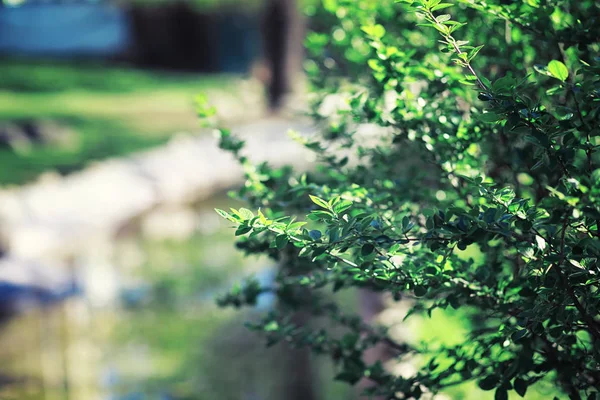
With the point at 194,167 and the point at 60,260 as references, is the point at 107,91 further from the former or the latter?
the point at 60,260

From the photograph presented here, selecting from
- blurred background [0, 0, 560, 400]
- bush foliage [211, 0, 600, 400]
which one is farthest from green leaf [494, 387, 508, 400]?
blurred background [0, 0, 560, 400]

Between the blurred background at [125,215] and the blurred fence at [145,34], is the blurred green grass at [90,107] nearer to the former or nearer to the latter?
the blurred background at [125,215]

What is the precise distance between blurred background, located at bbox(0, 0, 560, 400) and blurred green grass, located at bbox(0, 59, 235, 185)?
42mm

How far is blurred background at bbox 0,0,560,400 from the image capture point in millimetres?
5879

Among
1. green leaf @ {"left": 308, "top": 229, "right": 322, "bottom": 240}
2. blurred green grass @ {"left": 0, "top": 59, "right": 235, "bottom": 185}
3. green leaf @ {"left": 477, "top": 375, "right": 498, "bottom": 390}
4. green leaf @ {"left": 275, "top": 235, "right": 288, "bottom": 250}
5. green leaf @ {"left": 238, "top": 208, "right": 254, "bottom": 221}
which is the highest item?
green leaf @ {"left": 238, "top": 208, "right": 254, "bottom": 221}

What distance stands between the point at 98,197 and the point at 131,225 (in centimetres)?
53

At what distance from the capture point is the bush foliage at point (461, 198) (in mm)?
1765

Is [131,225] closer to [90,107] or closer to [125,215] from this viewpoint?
[125,215]

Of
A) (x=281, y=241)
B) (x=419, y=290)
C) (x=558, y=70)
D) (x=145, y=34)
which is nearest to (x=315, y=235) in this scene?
(x=281, y=241)

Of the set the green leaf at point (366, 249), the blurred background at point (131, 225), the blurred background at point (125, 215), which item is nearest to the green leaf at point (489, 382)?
the green leaf at point (366, 249)

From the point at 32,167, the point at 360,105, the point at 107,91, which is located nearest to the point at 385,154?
the point at 360,105

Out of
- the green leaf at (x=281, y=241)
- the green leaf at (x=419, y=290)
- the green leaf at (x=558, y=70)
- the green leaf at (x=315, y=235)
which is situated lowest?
the green leaf at (x=419, y=290)

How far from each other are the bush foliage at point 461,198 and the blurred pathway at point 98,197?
4.44m

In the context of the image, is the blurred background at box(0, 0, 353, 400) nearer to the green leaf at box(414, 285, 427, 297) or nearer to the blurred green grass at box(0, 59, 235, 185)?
the blurred green grass at box(0, 59, 235, 185)
